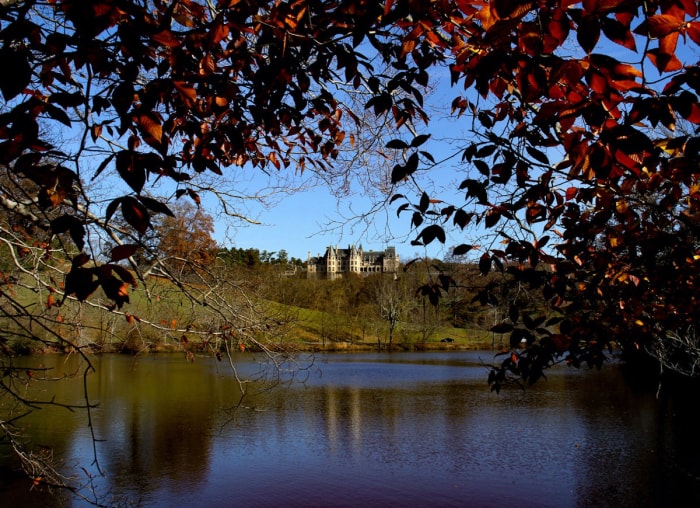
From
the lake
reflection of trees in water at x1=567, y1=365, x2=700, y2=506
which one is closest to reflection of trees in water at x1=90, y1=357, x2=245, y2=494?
the lake

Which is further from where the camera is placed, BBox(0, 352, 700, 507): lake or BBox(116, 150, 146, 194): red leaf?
BBox(0, 352, 700, 507): lake

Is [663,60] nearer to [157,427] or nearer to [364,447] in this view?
[364,447]

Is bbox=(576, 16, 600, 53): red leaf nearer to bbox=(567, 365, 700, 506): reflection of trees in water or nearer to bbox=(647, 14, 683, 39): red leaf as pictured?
bbox=(647, 14, 683, 39): red leaf

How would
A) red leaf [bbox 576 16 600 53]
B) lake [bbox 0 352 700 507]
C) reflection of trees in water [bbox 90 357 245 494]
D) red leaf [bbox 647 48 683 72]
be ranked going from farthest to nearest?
reflection of trees in water [bbox 90 357 245 494], lake [bbox 0 352 700 507], red leaf [bbox 647 48 683 72], red leaf [bbox 576 16 600 53]

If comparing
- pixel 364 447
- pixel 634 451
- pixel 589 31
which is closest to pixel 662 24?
pixel 589 31

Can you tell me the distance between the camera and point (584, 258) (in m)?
3.24

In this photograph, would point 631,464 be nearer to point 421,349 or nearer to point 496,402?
point 496,402

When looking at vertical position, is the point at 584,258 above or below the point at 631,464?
above

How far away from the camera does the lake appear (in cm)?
954

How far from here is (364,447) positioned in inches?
495

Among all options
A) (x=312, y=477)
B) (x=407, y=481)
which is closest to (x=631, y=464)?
(x=407, y=481)

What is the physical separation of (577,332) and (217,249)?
3.57 meters

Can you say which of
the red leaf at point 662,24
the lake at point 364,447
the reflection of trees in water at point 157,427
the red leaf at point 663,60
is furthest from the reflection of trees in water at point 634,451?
the red leaf at point 662,24

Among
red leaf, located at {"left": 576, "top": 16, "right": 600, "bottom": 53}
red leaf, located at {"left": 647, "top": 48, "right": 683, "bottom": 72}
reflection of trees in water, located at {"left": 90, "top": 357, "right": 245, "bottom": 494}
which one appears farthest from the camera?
reflection of trees in water, located at {"left": 90, "top": 357, "right": 245, "bottom": 494}
